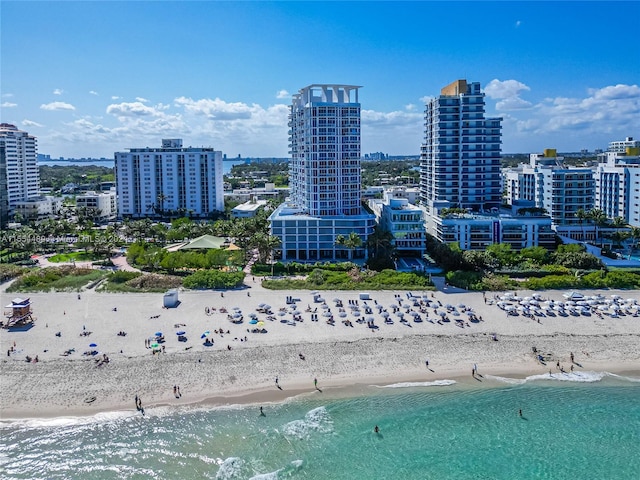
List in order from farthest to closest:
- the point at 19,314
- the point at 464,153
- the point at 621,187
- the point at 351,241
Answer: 1. the point at 464,153
2. the point at 621,187
3. the point at 351,241
4. the point at 19,314

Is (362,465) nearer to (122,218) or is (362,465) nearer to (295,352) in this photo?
(295,352)

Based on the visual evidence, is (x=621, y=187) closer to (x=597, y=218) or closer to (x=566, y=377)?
(x=597, y=218)

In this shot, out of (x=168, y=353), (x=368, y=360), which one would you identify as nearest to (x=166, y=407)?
(x=168, y=353)

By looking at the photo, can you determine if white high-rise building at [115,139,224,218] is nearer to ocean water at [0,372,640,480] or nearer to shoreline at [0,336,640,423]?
shoreline at [0,336,640,423]

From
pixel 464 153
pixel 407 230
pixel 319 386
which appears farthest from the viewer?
pixel 464 153

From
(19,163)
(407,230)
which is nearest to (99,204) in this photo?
(19,163)

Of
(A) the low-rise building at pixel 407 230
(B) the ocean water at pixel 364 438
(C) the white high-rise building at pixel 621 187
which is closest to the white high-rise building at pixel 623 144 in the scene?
(C) the white high-rise building at pixel 621 187
